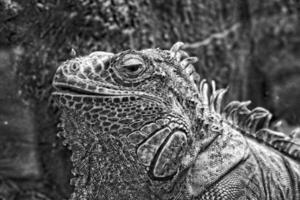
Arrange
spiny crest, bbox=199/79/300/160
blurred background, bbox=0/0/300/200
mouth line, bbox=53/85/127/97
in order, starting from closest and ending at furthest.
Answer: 1. mouth line, bbox=53/85/127/97
2. spiny crest, bbox=199/79/300/160
3. blurred background, bbox=0/0/300/200

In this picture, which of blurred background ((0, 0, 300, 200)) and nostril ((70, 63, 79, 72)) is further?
blurred background ((0, 0, 300, 200))

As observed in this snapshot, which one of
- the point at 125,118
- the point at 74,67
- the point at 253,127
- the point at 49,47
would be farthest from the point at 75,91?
the point at 49,47

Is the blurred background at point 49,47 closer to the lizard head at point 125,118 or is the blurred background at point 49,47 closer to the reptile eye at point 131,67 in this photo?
the lizard head at point 125,118

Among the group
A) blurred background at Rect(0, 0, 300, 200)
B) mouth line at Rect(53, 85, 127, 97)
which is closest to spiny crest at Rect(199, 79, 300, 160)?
blurred background at Rect(0, 0, 300, 200)

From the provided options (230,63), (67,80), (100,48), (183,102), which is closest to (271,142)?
(183,102)

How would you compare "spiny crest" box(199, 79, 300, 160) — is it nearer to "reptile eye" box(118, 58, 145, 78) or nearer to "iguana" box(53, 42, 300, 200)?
"iguana" box(53, 42, 300, 200)

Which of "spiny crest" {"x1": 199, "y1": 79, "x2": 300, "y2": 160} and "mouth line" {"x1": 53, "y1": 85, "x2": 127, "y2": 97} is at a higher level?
"mouth line" {"x1": 53, "y1": 85, "x2": 127, "y2": 97}

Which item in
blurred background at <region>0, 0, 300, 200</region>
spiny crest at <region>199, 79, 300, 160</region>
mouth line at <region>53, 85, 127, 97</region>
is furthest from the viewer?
blurred background at <region>0, 0, 300, 200</region>
